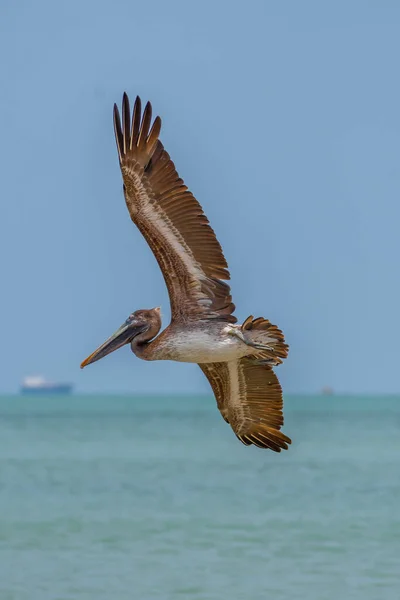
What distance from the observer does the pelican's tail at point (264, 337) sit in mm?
12820

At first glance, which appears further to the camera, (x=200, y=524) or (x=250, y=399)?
(x=200, y=524)

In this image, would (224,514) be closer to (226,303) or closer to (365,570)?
(365,570)

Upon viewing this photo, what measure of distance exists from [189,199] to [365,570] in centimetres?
1201

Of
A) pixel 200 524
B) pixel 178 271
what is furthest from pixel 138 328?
pixel 200 524

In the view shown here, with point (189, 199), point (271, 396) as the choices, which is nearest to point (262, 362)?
point (271, 396)

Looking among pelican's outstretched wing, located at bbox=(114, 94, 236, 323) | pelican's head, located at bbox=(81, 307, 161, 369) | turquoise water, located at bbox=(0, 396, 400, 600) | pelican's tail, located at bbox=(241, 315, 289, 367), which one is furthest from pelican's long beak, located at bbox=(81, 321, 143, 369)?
turquoise water, located at bbox=(0, 396, 400, 600)

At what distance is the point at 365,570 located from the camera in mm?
23344

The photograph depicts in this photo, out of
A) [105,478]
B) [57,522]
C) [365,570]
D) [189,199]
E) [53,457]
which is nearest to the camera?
[189,199]

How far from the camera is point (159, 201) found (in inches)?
505

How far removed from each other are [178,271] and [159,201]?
67 cm

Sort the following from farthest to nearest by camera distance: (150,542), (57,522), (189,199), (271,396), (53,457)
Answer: (53,457), (57,522), (150,542), (271,396), (189,199)

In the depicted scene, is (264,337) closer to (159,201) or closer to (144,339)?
(144,339)

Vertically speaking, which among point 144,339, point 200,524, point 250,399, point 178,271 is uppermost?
point 178,271

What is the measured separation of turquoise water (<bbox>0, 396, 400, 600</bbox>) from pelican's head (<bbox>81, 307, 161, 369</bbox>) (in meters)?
8.69
